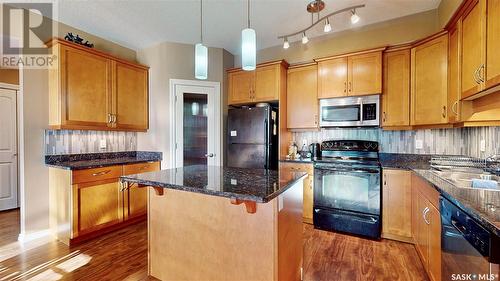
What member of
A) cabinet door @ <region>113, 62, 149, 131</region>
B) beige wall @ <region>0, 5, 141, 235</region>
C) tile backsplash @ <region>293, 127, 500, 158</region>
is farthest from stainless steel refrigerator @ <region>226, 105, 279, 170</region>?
beige wall @ <region>0, 5, 141, 235</region>

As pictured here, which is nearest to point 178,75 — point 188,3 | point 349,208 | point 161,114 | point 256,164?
point 161,114

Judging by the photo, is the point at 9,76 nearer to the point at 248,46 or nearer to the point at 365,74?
the point at 248,46

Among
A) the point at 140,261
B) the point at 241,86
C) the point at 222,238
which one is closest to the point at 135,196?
the point at 140,261

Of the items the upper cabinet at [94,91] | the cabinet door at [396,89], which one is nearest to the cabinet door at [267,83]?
the cabinet door at [396,89]

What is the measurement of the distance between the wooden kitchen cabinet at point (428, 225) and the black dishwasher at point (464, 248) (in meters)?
0.14

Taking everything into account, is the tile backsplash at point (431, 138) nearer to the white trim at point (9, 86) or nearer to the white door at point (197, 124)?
the white door at point (197, 124)

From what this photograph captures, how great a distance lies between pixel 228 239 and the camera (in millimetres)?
1581

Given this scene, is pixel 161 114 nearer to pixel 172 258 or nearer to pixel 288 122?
pixel 288 122

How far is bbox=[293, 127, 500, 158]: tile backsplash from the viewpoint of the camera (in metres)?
2.20

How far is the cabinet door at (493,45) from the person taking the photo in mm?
1471

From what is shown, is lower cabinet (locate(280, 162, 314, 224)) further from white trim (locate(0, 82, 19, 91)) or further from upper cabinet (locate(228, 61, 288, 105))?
white trim (locate(0, 82, 19, 91))

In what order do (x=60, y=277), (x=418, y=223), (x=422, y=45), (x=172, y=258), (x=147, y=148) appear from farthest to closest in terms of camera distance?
1. (x=147, y=148)
2. (x=422, y=45)
3. (x=418, y=223)
4. (x=60, y=277)
5. (x=172, y=258)

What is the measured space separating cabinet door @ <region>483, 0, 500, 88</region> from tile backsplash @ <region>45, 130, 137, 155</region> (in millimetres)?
4221

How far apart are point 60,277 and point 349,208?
299cm
